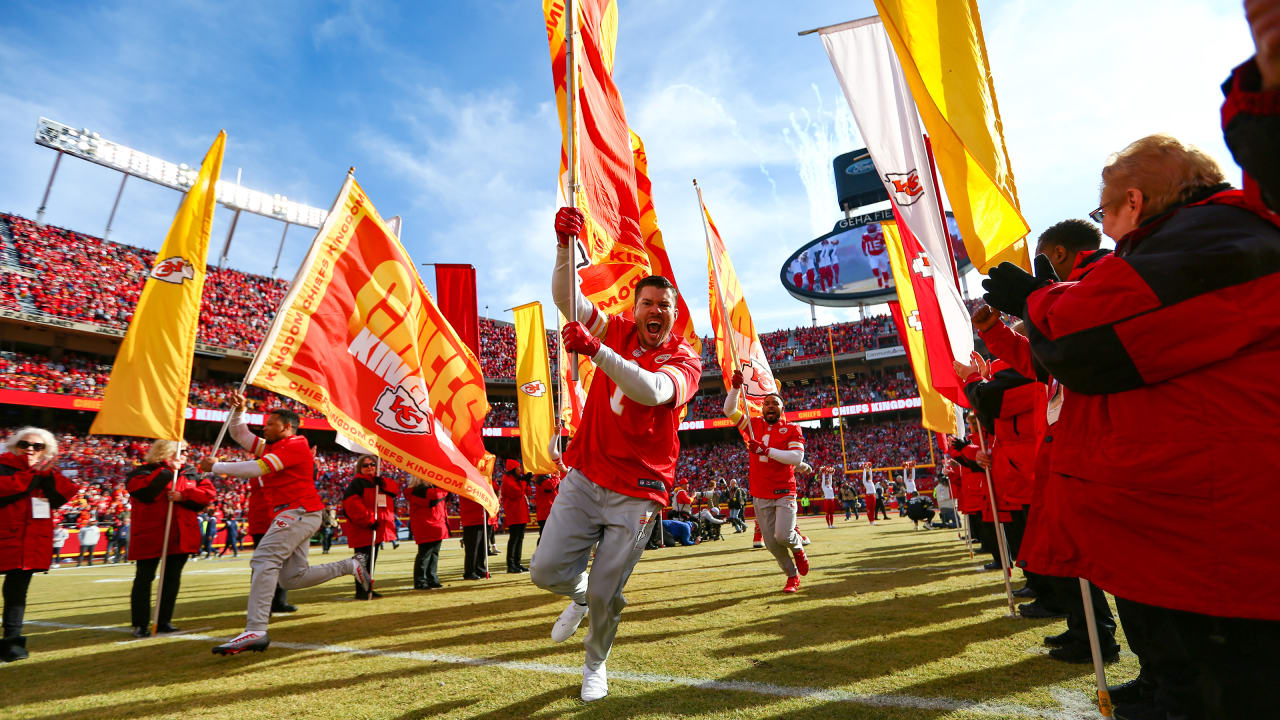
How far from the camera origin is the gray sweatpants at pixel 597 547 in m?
3.55

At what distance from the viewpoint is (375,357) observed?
6227 mm

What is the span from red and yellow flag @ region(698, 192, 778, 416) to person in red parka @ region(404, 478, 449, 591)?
16.4 feet

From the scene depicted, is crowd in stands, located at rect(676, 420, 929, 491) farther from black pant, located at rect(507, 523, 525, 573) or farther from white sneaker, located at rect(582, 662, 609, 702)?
white sneaker, located at rect(582, 662, 609, 702)

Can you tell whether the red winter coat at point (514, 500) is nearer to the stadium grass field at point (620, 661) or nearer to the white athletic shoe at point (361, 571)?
the white athletic shoe at point (361, 571)

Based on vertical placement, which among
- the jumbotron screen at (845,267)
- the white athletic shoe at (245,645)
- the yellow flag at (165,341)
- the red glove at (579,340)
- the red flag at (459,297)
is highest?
the jumbotron screen at (845,267)

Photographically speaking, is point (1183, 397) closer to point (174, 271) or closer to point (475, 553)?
point (174, 271)

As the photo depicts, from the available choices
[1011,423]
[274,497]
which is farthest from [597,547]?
[274,497]

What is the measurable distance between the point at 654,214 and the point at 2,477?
690 centimetres

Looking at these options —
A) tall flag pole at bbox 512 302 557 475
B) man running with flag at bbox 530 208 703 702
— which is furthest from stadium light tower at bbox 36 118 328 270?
man running with flag at bbox 530 208 703 702

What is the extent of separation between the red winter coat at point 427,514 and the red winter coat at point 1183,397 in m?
9.58

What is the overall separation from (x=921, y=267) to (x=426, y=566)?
819 centimetres

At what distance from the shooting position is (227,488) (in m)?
30.0

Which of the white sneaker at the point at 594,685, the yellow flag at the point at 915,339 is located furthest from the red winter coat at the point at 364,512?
the yellow flag at the point at 915,339

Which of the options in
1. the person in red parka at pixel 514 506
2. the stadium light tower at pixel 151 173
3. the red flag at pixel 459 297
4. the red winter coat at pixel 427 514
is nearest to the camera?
the red winter coat at pixel 427 514
